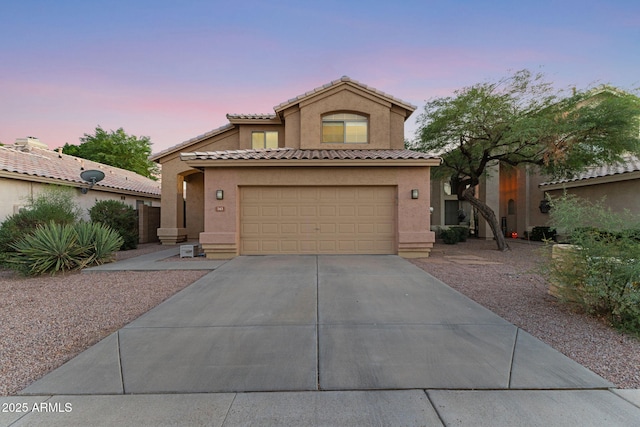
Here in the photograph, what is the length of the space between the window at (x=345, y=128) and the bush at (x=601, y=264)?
8.66m

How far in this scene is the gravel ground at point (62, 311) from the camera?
3.55m

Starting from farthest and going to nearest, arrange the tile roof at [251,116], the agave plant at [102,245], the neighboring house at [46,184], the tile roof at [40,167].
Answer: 1. the tile roof at [251,116]
2. the tile roof at [40,167]
3. the neighboring house at [46,184]
4. the agave plant at [102,245]

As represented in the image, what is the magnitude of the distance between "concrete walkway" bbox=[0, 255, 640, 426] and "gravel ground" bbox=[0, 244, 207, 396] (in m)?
0.36

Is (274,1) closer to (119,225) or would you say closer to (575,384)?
(119,225)

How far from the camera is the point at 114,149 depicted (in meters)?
36.8

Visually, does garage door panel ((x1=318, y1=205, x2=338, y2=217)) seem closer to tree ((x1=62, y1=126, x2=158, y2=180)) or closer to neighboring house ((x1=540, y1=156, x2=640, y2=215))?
neighboring house ((x1=540, y1=156, x2=640, y2=215))

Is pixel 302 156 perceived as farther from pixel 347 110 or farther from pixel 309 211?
pixel 347 110

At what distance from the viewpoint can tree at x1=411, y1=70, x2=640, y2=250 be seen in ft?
33.7

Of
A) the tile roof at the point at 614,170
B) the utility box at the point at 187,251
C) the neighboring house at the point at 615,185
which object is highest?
the tile roof at the point at 614,170

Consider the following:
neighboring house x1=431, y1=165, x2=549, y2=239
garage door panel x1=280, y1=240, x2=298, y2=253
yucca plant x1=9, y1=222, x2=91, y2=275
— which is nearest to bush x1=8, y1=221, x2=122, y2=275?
yucca plant x1=9, y1=222, x2=91, y2=275

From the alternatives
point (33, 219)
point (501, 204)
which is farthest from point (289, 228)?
point (501, 204)

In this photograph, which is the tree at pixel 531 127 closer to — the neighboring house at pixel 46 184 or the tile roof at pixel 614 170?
the tile roof at pixel 614 170

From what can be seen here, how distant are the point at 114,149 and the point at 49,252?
3519cm

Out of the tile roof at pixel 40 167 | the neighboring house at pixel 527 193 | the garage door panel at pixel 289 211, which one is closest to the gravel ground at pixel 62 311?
the garage door panel at pixel 289 211
